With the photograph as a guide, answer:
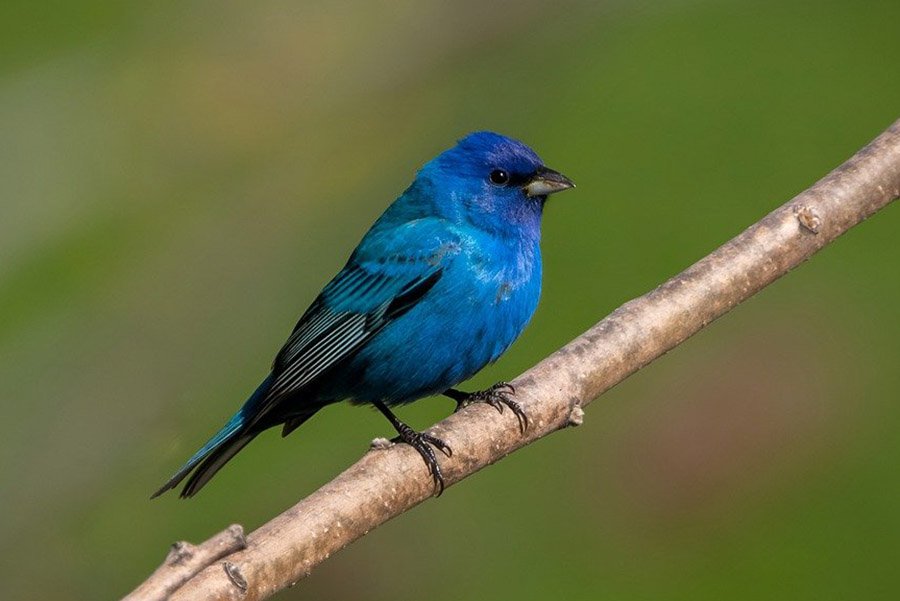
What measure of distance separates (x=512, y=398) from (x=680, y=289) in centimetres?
50

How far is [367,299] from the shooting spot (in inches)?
181

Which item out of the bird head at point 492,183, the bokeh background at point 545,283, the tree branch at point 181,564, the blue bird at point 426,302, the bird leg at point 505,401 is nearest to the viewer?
the tree branch at point 181,564

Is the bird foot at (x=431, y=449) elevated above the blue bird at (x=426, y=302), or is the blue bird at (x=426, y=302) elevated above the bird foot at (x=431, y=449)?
the blue bird at (x=426, y=302)

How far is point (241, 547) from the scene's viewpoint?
9.42 ft

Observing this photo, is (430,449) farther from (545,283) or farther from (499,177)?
(545,283)

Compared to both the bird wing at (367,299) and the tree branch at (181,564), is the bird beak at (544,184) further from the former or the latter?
the tree branch at (181,564)

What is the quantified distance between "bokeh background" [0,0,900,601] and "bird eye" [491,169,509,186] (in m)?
1.85

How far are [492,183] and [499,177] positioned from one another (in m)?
0.03

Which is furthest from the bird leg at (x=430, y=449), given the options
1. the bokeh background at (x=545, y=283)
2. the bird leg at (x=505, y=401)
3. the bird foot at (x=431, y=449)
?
the bokeh background at (x=545, y=283)

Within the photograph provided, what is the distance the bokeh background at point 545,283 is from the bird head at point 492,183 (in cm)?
181

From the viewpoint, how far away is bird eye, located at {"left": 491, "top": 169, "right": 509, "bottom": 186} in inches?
186

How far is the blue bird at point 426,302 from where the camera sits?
439 cm

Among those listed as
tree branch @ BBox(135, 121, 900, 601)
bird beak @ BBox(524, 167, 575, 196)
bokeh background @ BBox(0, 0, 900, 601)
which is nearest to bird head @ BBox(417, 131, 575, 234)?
bird beak @ BBox(524, 167, 575, 196)

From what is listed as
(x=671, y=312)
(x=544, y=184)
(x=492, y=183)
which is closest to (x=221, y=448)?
(x=492, y=183)
